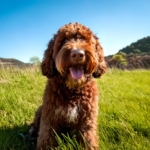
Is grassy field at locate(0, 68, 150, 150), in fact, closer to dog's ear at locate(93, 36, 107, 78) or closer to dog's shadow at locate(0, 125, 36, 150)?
→ dog's shadow at locate(0, 125, 36, 150)

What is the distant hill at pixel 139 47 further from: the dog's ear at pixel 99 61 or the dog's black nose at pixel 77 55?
the dog's black nose at pixel 77 55

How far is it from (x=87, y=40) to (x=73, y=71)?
1.90 ft

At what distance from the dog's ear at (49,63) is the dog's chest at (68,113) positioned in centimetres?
55

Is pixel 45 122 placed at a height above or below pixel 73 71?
below

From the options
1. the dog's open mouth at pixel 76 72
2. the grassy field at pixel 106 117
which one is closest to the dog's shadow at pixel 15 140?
the grassy field at pixel 106 117

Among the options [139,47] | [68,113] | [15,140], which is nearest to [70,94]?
Result: [68,113]

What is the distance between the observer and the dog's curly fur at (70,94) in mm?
3520

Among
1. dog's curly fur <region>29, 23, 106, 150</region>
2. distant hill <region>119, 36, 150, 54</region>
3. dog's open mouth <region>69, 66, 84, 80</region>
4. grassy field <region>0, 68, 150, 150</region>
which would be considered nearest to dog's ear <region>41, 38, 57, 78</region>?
dog's curly fur <region>29, 23, 106, 150</region>

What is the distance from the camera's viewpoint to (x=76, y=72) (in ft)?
11.3

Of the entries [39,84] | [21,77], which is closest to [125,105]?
[39,84]

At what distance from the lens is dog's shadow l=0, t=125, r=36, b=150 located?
3.90 metres

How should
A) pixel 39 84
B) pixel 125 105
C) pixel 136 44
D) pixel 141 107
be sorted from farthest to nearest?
1. pixel 136 44
2. pixel 39 84
3. pixel 125 105
4. pixel 141 107

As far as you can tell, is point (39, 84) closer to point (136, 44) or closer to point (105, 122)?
point (105, 122)

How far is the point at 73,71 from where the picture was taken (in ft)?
11.2
